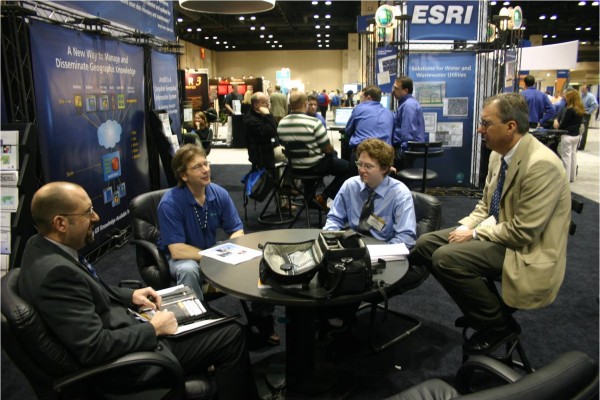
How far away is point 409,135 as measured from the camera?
5.70 m

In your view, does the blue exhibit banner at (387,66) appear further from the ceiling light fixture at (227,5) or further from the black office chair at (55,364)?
the black office chair at (55,364)

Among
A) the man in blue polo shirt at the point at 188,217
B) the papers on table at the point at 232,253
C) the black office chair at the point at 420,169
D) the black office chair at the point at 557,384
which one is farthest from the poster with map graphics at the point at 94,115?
the black office chair at the point at 557,384

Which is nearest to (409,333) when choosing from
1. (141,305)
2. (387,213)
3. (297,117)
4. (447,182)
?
(387,213)

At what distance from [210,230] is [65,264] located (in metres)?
1.26

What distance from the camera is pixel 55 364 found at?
1494 millimetres

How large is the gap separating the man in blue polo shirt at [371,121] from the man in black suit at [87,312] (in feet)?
12.2

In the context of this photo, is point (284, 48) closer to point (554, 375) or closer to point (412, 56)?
point (412, 56)

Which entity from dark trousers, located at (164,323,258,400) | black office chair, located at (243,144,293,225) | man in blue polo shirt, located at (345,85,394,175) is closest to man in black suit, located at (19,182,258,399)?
dark trousers, located at (164,323,258,400)

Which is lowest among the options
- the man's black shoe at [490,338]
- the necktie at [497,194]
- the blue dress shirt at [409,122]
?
the man's black shoe at [490,338]

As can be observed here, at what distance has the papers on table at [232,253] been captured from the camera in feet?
7.41

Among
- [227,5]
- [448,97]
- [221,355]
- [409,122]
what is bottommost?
[221,355]

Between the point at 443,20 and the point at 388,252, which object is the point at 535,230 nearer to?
the point at 388,252

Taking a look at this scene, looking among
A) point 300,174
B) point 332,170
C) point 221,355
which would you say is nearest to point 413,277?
point 221,355

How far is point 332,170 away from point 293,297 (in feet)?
11.3
